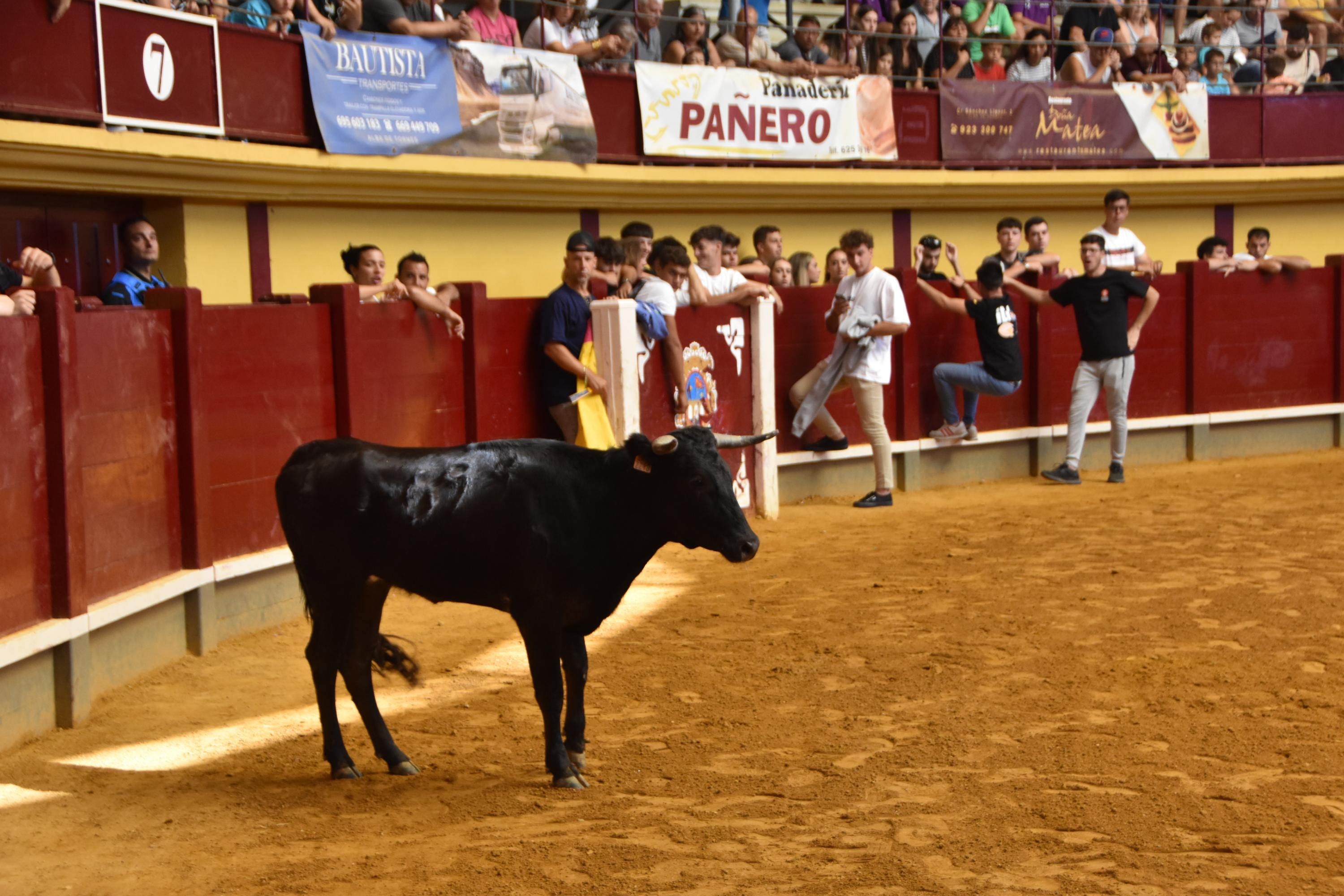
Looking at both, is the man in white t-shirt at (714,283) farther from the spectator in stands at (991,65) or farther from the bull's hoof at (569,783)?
the spectator in stands at (991,65)

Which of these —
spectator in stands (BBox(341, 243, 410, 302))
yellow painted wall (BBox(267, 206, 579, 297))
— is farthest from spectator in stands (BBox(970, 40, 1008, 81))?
spectator in stands (BBox(341, 243, 410, 302))

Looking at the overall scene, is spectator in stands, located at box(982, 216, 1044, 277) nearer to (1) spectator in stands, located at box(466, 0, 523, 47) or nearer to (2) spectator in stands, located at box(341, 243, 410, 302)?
(1) spectator in stands, located at box(466, 0, 523, 47)

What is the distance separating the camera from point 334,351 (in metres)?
7.73

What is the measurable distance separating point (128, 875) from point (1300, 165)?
16.8 m

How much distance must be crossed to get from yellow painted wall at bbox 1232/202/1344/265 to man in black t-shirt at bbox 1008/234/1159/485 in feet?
25.4

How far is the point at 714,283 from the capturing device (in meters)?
9.90

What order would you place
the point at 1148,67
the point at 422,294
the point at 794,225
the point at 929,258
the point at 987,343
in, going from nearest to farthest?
1. the point at 422,294
2. the point at 987,343
3. the point at 929,258
4. the point at 794,225
5. the point at 1148,67

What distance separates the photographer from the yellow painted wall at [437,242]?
11766 mm

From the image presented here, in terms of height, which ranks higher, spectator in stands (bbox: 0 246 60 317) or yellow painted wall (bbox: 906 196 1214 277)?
yellow painted wall (bbox: 906 196 1214 277)

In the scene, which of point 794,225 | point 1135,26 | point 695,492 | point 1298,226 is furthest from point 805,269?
point 1298,226

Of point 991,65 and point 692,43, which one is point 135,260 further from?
point 991,65

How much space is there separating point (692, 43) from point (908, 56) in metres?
2.77

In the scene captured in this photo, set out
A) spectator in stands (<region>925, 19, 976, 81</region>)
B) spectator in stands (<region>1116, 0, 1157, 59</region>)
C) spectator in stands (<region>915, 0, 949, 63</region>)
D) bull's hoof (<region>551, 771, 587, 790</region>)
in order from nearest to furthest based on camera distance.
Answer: bull's hoof (<region>551, 771, 587, 790</region>)
spectator in stands (<region>925, 19, 976, 81</region>)
spectator in stands (<region>915, 0, 949, 63</region>)
spectator in stands (<region>1116, 0, 1157, 59</region>)

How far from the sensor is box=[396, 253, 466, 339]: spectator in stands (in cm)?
818
